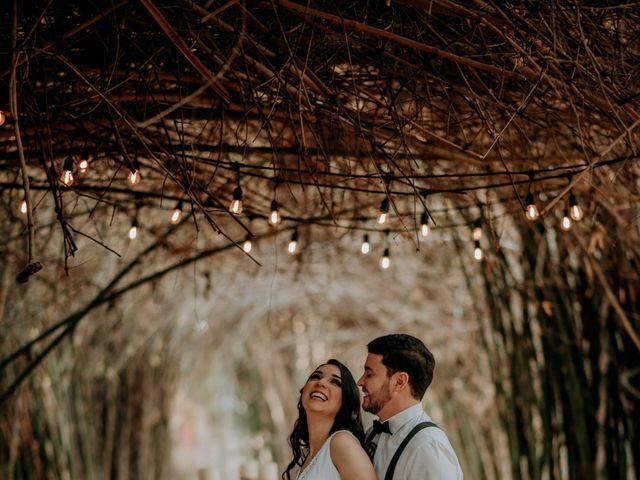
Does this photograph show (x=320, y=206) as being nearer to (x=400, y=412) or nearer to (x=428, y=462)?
(x=400, y=412)

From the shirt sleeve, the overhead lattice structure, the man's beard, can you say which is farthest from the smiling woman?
the overhead lattice structure

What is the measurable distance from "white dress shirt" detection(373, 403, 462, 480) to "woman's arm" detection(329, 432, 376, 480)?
0.16 ft

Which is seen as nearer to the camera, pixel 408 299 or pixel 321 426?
pixel 321 426

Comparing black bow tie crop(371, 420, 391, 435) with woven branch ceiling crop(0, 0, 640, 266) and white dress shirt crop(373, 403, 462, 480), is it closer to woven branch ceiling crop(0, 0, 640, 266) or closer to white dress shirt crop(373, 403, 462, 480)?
white dress shirt crop(373, 403, 462, 480)

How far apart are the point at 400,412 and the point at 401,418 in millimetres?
22

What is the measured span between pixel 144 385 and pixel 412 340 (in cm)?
542

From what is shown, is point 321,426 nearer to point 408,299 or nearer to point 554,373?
point 554,373

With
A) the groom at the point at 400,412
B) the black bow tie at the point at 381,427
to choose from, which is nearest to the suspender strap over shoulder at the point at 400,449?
the groom at the point at 400,412

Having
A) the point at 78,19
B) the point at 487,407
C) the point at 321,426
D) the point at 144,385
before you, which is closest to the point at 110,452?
the point at 144,385

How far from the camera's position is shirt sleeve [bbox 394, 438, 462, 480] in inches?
81.8

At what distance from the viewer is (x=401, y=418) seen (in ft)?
7.53

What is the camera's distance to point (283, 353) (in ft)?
32.9

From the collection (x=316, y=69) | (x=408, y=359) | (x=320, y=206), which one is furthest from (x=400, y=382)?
(x=320, y=206)

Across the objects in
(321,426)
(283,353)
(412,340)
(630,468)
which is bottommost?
(630,468)
